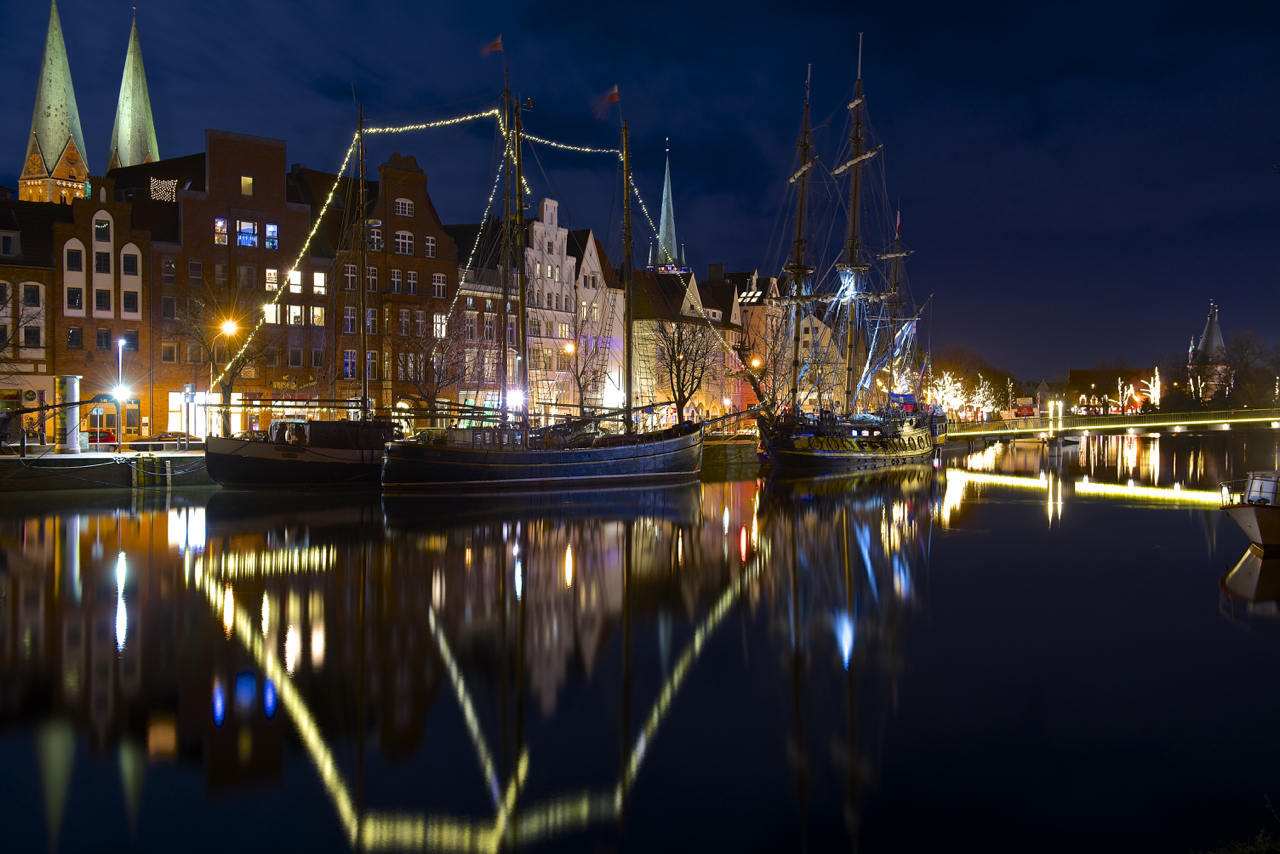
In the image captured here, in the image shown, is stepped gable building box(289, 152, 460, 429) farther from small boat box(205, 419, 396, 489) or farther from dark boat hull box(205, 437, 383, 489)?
dark boat hull box(205, 437, 383, 489)

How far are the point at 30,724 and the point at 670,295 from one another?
77.3 meters

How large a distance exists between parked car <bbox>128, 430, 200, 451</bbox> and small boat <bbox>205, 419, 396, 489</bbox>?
7763mm

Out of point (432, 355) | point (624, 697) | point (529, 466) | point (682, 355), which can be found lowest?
point (624, 697)

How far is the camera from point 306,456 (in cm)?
4050

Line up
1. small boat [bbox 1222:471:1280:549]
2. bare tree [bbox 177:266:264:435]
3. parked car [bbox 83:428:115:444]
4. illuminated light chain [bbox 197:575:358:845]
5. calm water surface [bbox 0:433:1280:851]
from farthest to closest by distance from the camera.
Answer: bare tree [bbox 177:266:264:435]
parked car [bbox 83:428:115:444]
small boat [bbox 1222:471:1280:549]
illuminated light chain [bbox 197:575:358:845]
calm water surface [bbox 0:433:1280:851]

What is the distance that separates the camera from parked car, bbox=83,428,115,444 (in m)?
50.3

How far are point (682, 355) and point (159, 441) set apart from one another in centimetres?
3758

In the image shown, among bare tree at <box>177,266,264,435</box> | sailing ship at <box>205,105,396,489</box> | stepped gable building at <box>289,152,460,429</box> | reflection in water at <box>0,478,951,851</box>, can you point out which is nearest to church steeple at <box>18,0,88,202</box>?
stepped gable building at <box>289,152,460,429</box>

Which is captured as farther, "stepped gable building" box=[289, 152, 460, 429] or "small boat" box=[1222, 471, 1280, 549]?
"stepped gable building" box=[289, 152, 460, 429]

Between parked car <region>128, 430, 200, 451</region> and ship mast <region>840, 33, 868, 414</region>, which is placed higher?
ship mast <region>840, 33, 868, 414</region>

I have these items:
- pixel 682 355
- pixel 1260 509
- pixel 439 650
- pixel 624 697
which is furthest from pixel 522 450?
pixel 682 355

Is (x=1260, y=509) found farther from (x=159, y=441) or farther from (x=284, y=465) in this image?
(x=159, y=441)

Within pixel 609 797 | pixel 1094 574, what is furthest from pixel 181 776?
pixel 1094 574

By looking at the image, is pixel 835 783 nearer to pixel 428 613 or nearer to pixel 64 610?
pixel 428 613
